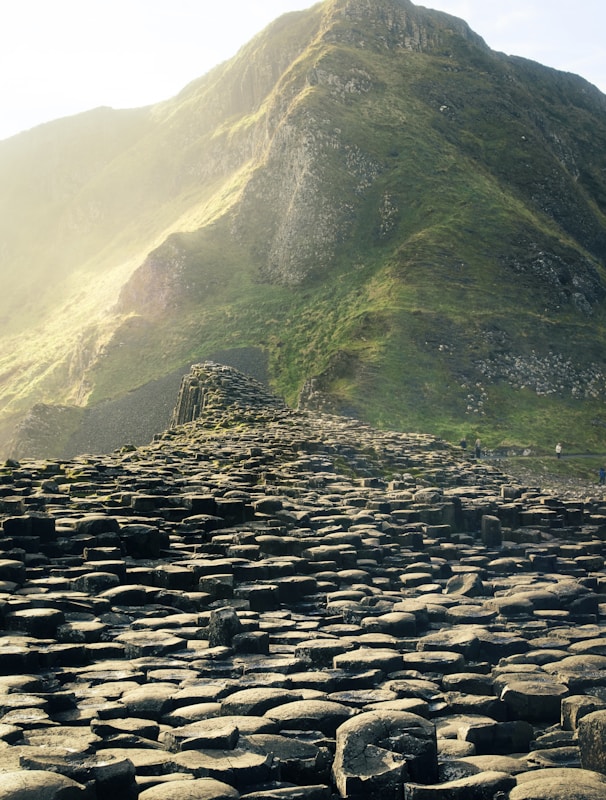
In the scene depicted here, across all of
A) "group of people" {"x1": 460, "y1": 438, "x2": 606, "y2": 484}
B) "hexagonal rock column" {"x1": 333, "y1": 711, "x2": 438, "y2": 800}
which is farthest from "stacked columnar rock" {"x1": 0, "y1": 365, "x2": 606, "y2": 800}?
"group of people" {"x1": 460, "y1": 438, "x2": 606, "y2": 484}

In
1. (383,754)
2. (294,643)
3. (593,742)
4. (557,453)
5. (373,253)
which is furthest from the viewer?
(373,253)

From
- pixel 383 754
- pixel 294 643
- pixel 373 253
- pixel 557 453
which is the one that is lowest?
pixel 557 453

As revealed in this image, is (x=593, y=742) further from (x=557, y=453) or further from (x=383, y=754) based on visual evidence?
(x=557, y=453)

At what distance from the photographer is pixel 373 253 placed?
102 metres

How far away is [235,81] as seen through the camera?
534 feet

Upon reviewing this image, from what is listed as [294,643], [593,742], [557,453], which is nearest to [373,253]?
[557,453]

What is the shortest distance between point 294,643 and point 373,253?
92.8m

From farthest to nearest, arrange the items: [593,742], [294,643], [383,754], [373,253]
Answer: [373,253] → [294,643] → [593,742] → [383,754]

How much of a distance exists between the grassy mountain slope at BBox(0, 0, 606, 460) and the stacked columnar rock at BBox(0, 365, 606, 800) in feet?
150

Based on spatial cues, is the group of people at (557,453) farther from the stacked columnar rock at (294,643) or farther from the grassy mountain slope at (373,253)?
the stacked columnar rock at (294,643)

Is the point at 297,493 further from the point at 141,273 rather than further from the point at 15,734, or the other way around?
the point at 141,273

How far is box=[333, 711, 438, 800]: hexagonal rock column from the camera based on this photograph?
716 cm

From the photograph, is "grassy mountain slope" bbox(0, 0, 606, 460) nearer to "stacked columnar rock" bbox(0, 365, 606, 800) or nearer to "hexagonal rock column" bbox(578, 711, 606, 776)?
"stacked columnar rock" bbox(0, 365, 606, 800)

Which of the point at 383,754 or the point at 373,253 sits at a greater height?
the point at 373,253
